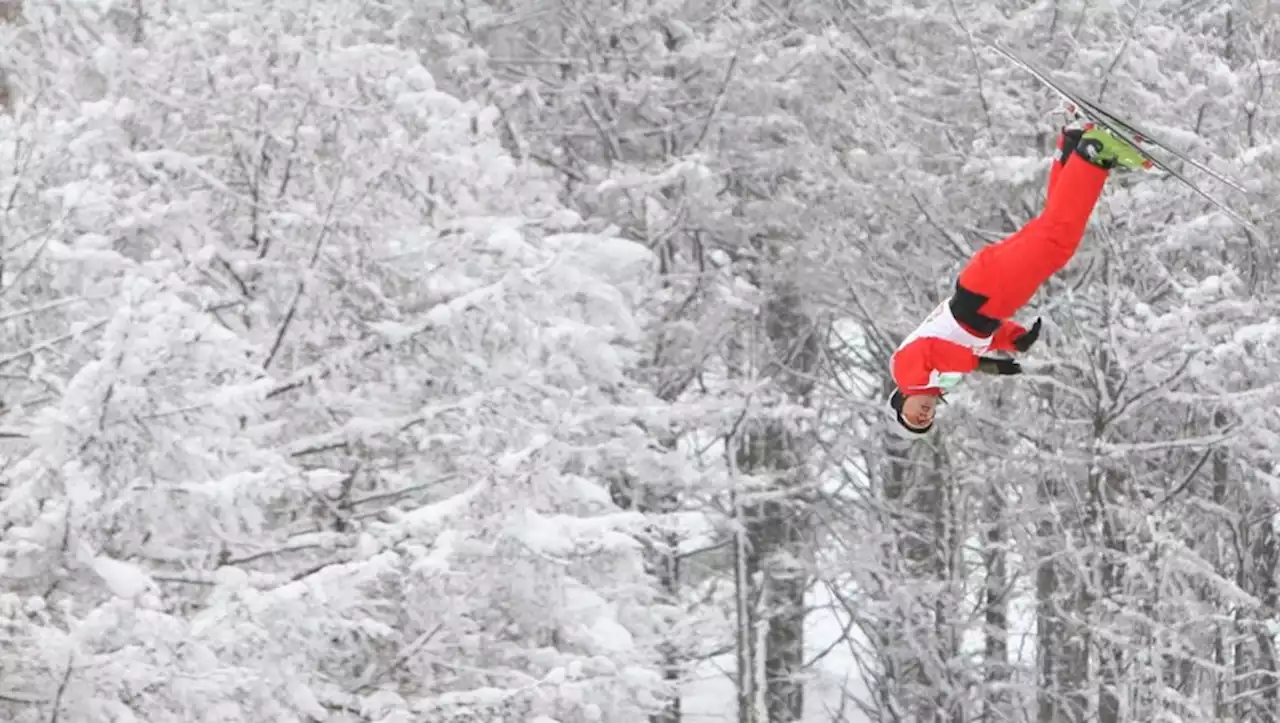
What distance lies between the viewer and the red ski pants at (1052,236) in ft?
15.3

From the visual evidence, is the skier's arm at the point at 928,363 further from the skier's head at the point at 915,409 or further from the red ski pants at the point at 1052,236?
the red ski pants at the point at 1052,236

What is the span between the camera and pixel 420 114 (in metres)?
9.63

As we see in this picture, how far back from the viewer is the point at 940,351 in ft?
17.7

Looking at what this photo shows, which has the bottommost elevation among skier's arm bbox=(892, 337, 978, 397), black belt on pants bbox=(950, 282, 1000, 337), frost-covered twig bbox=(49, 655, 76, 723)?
frost-covered twig bbox=(49, 655, 76, 723)

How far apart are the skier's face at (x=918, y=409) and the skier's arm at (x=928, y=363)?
0.09 ft

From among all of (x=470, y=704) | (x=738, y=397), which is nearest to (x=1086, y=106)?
(x=470, y=704)

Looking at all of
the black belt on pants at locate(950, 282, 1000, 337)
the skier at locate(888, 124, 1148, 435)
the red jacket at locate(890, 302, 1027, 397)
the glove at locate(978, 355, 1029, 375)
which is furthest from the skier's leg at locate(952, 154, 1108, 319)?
the glove at locate(978, 355, 1029, 375)

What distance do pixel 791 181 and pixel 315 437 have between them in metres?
5.53

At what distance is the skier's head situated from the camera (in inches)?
223

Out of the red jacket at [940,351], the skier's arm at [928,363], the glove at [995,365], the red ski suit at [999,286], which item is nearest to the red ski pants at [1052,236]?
the red ski suit at [999,286]

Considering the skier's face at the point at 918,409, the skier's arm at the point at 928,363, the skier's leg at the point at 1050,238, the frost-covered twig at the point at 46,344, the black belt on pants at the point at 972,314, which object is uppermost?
the frost-covered twig at the point at 46,344

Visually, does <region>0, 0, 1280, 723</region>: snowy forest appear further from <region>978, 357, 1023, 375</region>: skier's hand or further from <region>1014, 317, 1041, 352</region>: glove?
<region>978, 357, 1023, 375</region>: skier's hand

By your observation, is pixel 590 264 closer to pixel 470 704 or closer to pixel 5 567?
pixel 470 704

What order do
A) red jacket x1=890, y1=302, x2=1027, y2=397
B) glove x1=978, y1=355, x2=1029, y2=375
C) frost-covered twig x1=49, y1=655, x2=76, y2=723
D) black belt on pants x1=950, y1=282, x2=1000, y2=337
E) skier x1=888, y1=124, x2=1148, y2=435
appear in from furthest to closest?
frost-covered twig x1=49, y1=655, x2=76, y2=723
glove x1=978, y1=355, x2=1029, y2=375
red jacket x1=890, y1=302, x2=1027, y2=397
black belt on pants x1=950, y1=282, x2=1000, y2=337
skier x1=888, y1=124, x2=1148, y2=435
